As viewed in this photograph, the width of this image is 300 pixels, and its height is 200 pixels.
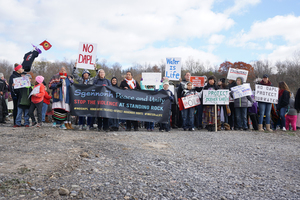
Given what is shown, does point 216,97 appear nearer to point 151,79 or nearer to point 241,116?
point 241,116

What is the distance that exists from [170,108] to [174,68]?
3.24 m

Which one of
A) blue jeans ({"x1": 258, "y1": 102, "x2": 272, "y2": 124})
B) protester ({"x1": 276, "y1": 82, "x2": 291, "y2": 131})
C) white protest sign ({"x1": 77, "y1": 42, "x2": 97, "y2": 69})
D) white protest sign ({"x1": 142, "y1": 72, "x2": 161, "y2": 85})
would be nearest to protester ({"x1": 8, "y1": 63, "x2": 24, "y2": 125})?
white protest sign ({"x1": 77, "y1": 42, "x2": 97, "y2": 69})

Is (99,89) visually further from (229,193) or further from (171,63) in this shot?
(229,193)

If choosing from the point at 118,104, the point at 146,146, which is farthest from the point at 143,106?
the point at 146,146

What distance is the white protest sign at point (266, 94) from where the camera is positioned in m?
10.6

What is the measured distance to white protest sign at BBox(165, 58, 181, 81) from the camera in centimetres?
1220

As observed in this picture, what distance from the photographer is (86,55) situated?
941 centimetres

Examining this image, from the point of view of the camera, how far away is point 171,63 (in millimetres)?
12289

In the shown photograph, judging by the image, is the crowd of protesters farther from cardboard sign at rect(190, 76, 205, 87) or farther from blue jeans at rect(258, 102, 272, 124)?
cardboard sign at rect(190, 76, 205, 87)

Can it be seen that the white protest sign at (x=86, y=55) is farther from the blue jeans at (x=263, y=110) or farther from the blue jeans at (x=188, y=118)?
the blue jeans at (x=263, y=110)

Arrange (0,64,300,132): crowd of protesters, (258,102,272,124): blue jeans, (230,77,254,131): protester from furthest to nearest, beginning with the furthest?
(258,102,272,124): blue jeans < (230,77,254,131): protester < (0,64,300,132): crowd of protesters

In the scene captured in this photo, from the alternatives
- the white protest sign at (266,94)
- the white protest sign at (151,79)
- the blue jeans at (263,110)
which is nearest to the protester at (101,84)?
the white protest sign at (151,79)

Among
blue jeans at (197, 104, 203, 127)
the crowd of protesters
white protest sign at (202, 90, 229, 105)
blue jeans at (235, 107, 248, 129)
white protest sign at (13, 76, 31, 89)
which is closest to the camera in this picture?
the crowd of protesters

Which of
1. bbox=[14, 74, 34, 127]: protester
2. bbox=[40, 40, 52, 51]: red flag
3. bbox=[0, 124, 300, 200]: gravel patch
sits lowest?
bbox=[0, 124, 300, 200]: gravel patch
